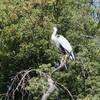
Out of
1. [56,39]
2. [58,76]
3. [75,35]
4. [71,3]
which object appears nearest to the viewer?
[56,39]

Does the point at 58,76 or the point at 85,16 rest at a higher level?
the point at 85,16

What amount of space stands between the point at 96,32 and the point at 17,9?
3.87 metres

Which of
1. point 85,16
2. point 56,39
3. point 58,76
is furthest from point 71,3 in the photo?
point 56,39

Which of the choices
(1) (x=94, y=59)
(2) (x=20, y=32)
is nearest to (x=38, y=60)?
(2) (x=20, y=32)

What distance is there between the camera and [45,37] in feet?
32.5

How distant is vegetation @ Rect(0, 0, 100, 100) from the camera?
9.12m

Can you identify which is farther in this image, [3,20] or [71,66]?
[3,20]

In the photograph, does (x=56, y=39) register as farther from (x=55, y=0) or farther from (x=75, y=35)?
(x=55, y=0)

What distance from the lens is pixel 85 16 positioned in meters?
10.7

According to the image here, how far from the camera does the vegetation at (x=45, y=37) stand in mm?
9125

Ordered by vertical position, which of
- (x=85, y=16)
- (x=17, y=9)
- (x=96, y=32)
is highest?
(x=17, y=9)

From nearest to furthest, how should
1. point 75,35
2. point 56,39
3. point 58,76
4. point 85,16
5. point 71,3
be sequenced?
point 56,39, point 58,76, point 75,35, point 85,16, point 71,3

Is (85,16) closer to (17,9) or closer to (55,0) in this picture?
(55,0)

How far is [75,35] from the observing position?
9.80 metres
